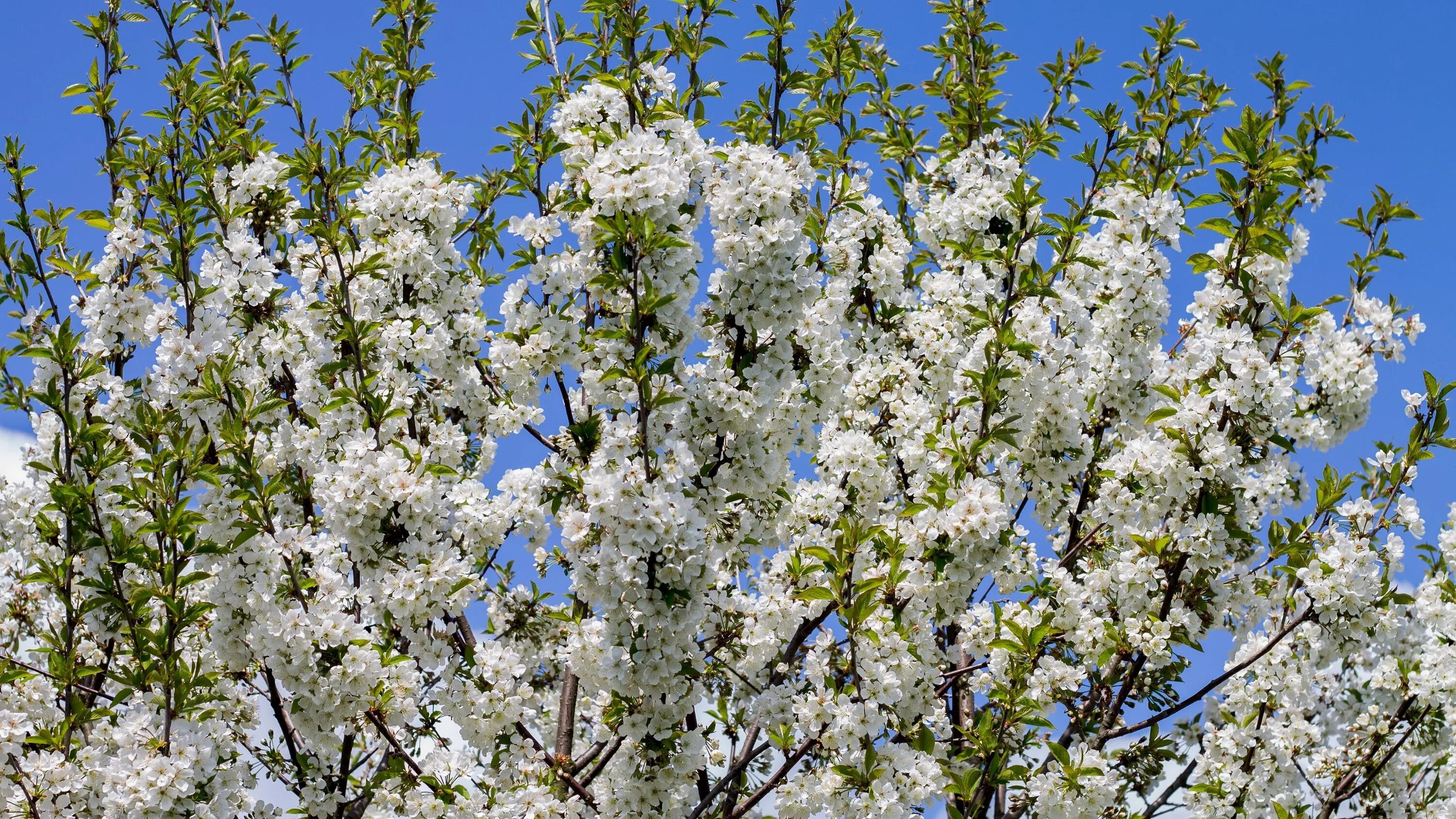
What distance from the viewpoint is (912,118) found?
9.12m

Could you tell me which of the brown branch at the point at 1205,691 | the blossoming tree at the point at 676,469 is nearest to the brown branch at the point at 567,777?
the blossoming tree at the point at 676,469

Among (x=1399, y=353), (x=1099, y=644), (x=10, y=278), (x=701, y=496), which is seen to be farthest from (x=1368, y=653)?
(x=10, y=278)

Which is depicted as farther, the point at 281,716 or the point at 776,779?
the point at 281,716

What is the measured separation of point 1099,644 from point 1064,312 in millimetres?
2028

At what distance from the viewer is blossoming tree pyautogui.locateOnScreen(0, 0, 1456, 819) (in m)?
5.46

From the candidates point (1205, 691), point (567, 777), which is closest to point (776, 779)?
point (567, 777)

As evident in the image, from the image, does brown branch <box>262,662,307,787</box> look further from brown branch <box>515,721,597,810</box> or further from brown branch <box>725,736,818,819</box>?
brown branch <box>725,736,818,819</box>

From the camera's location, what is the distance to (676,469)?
5141 millimetres

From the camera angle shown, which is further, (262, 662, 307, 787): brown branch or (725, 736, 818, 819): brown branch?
(262, 662, 307, 787): brown branch

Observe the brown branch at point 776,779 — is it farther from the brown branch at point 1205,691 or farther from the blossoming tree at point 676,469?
the brown branch at point 1205,691

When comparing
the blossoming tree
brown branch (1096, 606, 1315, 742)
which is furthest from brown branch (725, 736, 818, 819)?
brown branch (1096, 606, 1315, 742)

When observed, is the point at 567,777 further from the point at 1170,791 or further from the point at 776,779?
the point at 1170,791

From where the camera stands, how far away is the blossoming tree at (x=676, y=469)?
5461 mm

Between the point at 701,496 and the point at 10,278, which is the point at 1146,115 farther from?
the point at 10,278
